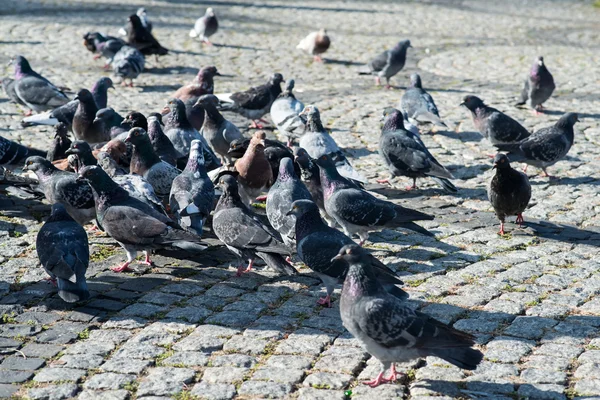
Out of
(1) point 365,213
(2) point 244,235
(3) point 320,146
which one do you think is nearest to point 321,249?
(2) point 244,235

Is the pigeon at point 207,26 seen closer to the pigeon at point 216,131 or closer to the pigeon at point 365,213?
the pigeon at point 216,131

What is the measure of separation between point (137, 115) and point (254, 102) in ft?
8.67

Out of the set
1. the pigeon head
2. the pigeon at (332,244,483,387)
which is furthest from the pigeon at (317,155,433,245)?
the pigeon head

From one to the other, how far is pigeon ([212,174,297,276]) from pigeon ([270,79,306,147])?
11.1 feet

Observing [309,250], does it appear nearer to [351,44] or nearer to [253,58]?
[253,58]

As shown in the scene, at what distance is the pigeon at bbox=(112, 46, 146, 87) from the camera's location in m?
14.3

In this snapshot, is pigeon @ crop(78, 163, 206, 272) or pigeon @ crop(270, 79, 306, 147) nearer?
pigeon @ crop(78, 163, 206, 272)

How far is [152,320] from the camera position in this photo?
616cm

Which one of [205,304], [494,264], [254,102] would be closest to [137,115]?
[254,102]

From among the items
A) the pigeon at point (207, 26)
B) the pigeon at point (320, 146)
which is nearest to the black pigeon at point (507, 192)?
the pigeon at point (320, 146)

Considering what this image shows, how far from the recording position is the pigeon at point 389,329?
496cm

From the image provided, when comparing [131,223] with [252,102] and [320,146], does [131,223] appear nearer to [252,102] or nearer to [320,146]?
[320,146]

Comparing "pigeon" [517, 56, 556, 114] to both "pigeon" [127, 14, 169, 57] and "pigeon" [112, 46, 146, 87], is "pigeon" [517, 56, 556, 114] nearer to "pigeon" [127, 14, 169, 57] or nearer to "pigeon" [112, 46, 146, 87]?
"pigeon" [112, 46, 146, 87]

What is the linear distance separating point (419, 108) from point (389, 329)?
719 cm
